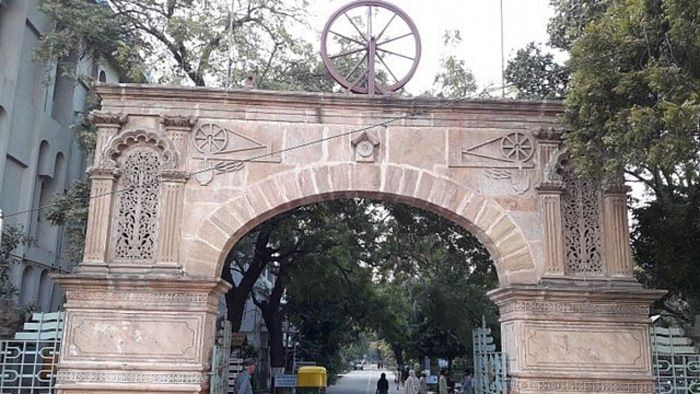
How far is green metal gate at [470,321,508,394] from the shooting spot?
8.56 m

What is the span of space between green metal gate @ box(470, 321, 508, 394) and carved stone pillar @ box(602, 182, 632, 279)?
5.66 feet

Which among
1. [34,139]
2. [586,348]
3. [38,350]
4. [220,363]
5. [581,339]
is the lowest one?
[220,363]

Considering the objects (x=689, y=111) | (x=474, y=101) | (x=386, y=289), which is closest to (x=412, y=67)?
(x=474, y=101)

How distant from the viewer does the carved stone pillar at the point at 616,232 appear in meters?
8.33

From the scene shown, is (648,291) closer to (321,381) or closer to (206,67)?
(206,67)

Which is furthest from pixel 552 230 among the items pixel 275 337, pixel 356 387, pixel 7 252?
pixel 356 387

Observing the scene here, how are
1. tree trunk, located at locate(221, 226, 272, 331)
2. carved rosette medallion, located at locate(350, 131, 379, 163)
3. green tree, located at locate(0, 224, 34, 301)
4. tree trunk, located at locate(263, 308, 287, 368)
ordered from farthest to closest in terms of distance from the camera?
1. tree trunk, located at locate(263, 308, 287, 368)
2. tree trunk, located at locate(221, 226, 272, 331)
3. green tree, located at locate(0, 224, 34, 301)
4. carved rosette medallion, located at locate(350, 131, 379, 163)

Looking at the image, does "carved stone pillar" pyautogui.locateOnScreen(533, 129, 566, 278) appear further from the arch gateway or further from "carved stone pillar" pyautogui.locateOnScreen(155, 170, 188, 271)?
"carved stone pillar" pyautogui.locateOnScreen(155, 170, 188, 271)

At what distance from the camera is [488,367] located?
930 cm

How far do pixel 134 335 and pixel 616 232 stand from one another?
582 centimetres

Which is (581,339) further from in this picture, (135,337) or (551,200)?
(135,337)

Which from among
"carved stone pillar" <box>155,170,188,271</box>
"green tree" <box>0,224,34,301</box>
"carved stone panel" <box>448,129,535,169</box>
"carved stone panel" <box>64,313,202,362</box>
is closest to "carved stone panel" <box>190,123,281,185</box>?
"carved stone pillar" <box>155,170,188,271</box>

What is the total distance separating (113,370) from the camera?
7879mm

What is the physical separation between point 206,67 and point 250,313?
19.1 metres
